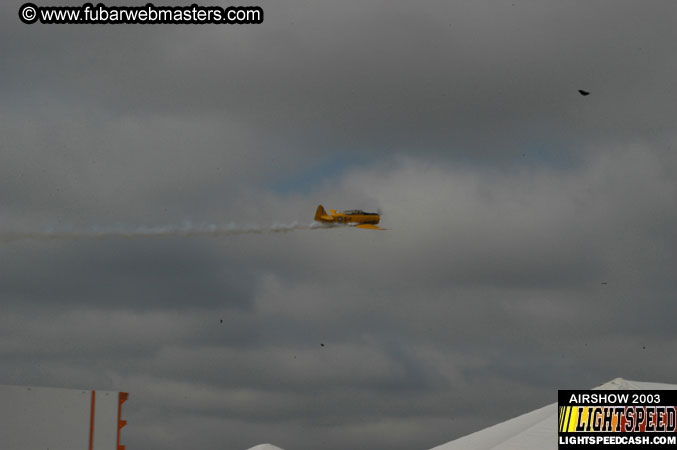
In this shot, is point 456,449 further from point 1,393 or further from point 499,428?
point 1,393

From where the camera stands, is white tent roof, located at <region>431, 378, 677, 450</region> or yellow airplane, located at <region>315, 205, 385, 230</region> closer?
white tent roof, located at <region>431, 378, 677, 450</region>

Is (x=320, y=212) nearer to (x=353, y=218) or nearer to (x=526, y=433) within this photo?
(x=353, y=218)

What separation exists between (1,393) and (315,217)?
38.0m

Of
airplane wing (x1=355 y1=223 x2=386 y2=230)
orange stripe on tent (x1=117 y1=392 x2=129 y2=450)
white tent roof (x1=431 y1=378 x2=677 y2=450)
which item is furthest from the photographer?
airplane wing (x1=355 y1=223 x2=386 y2=230)

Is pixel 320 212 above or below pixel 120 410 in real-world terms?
above

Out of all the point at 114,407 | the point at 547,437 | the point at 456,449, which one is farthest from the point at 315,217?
the point at 114,407

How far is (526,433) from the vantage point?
4462 cm

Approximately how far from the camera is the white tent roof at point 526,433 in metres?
42.9

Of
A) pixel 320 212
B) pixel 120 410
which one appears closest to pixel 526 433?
pixel 120 410

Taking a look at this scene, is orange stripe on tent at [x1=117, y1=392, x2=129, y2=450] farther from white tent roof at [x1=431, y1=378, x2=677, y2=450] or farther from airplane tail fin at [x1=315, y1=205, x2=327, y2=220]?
airplane tail fin at [x1=315, y1=205, x2=327, y2=220]

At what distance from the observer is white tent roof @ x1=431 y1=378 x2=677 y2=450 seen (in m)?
42.9

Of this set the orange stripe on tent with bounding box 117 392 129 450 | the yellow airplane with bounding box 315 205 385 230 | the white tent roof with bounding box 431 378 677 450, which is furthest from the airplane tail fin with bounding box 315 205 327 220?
the orange stripe on tent with bounding box 117 392 129 450

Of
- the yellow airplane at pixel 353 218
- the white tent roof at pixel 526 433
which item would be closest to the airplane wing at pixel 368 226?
the yellow airplane at pixel 353 218

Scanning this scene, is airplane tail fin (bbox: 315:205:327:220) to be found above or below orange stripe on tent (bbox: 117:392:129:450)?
above
